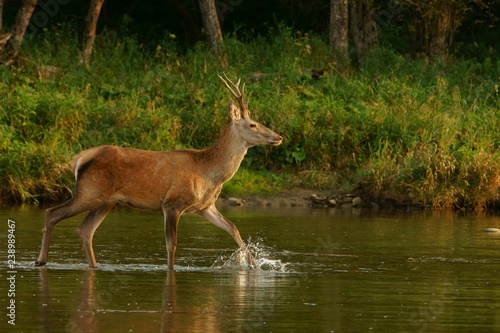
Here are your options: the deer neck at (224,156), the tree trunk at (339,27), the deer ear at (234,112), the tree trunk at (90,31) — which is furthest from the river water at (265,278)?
the tree trunk at (339,27)

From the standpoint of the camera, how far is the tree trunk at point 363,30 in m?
27.5

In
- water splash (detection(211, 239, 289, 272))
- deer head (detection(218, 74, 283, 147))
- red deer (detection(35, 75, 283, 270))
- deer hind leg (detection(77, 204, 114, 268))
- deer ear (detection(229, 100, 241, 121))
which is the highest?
deer ear (detection(229, 100, 241, 121))

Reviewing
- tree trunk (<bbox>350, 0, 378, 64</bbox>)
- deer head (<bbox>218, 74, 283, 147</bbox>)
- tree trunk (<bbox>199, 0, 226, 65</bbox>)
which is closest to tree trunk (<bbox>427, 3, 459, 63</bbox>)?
tree trunk (<bbox>350, 0, 378, 64</bbox>)

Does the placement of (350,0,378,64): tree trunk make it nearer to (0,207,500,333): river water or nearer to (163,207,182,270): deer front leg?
(0,207,500,333): river water

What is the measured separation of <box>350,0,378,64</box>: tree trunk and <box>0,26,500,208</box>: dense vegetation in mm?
826

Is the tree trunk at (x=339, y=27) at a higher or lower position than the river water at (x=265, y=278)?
higher

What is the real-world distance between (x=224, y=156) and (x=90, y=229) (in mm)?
1609

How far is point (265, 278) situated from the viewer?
13.1 metres

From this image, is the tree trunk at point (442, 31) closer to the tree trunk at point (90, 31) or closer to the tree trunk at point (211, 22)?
the tree trunk at point (211, 22)

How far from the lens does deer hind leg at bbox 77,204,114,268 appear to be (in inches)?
547

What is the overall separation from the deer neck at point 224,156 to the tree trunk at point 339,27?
12.3 metres

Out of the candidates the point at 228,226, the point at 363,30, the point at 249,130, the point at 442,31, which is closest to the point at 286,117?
the point at 363,30

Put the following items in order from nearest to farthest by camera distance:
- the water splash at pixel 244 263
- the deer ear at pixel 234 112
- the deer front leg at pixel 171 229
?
the deer front leg at pixel 171 229, the water splash at pixel 244 263, the deer ear at pixel 234 112

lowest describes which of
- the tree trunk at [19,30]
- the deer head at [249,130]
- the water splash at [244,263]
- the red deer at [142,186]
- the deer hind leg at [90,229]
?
the water splash at [244,263]
